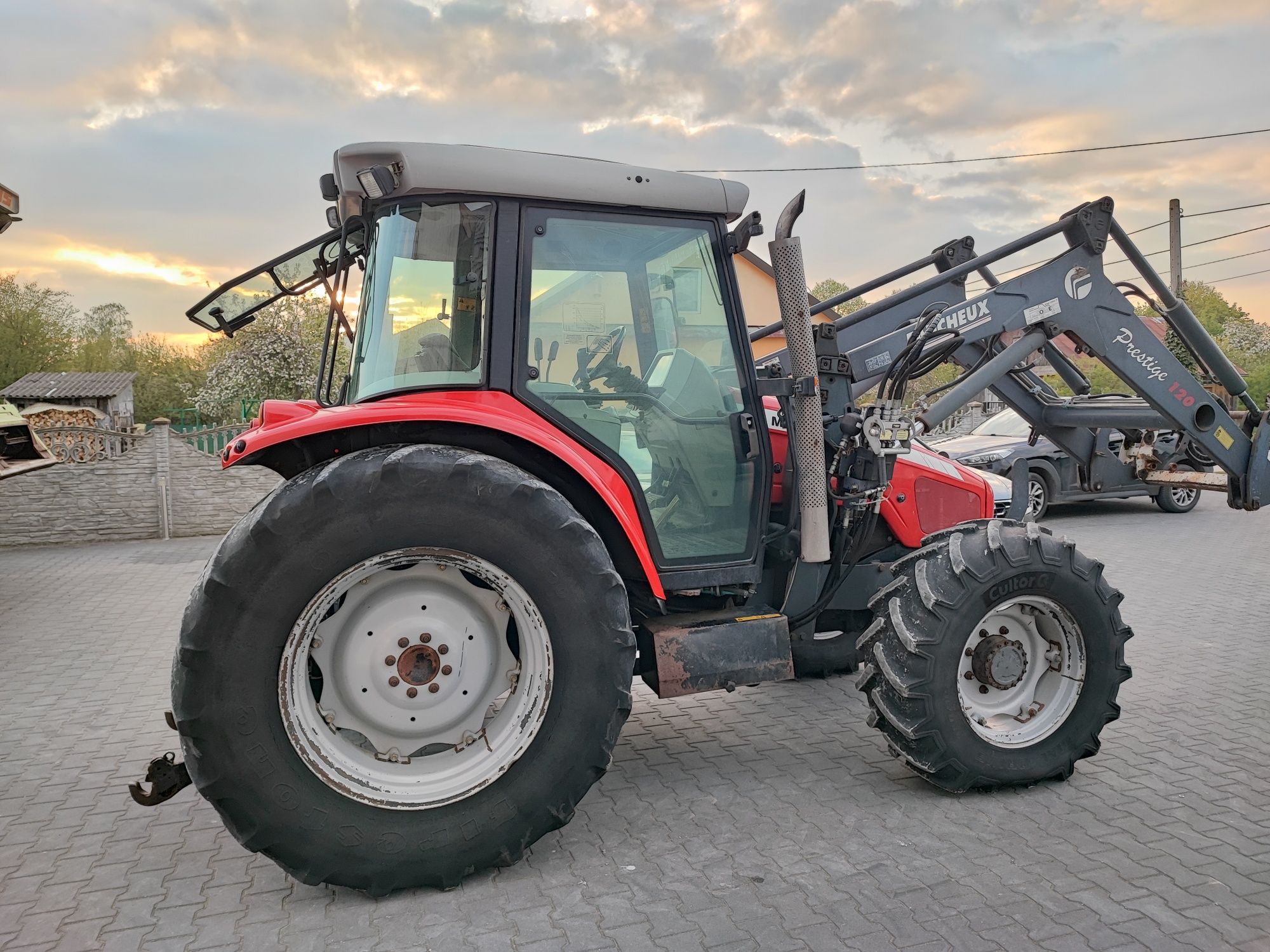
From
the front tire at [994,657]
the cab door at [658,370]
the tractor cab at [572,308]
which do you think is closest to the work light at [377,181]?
the tractor cab at [572,308]

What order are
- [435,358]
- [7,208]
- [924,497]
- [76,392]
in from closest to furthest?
[435,358] → [924,497] → [7,208] → [76,392]

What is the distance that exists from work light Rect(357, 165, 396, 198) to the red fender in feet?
2.30

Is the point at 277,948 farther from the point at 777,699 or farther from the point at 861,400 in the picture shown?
the point at 861,400

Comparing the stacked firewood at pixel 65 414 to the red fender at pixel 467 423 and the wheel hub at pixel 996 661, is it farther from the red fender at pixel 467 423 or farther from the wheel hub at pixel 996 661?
the wheel hub at pixel 996 661

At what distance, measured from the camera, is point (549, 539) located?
3238 mm

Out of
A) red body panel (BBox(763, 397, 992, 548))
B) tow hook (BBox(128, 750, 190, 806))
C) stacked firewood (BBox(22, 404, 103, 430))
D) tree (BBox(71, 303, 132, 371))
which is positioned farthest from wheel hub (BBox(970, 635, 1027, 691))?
tree (BBox(71, 303, 132, 371))

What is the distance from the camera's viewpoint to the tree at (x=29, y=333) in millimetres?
45219

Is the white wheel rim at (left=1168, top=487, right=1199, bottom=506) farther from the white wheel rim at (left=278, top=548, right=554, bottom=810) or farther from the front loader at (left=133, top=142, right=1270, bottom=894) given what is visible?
the white wheel rim at (left=278, top=548, right=554, bottom=810)

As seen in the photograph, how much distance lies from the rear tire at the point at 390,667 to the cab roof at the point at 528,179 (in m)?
0.95

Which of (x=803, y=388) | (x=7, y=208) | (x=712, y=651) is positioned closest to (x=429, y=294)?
(x=803, y=388)

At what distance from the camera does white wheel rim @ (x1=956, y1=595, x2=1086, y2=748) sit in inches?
159

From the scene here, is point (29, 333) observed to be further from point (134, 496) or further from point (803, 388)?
point (803, 388)

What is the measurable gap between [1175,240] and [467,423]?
95.5 ft

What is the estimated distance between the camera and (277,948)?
295 centimetres
